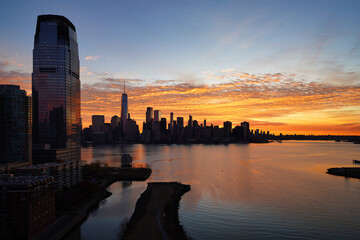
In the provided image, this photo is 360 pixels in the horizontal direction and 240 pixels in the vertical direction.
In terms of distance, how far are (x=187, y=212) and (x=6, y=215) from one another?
24.0 meters

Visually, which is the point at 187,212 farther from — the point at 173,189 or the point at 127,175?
the point at 127,175

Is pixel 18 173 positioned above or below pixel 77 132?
below

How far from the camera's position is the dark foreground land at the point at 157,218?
29875 millimetres

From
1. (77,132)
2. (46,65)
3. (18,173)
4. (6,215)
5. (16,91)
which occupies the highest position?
(46,65)

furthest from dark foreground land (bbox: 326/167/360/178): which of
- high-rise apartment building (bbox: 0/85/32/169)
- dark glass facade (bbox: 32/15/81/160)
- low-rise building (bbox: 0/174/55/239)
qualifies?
high-rise apartment building (bbox: 0/85/32/169)

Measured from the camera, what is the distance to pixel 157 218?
34.7 meters

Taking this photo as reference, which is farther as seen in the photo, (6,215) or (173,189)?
(173,189)

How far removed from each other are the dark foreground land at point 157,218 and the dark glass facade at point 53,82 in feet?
131

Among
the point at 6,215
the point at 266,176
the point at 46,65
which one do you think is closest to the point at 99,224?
the point at 6,215

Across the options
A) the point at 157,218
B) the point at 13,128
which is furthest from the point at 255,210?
the point at 13,128

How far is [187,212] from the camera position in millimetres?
39844

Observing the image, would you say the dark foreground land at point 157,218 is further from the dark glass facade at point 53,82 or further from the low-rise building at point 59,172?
the dark glass facade at point 53,82

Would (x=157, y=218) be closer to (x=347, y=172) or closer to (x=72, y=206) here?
(x=72, y=206)

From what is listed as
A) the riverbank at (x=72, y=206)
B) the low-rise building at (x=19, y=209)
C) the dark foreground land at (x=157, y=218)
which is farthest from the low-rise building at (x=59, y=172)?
the dark foreground land at (x=157, y=218)
